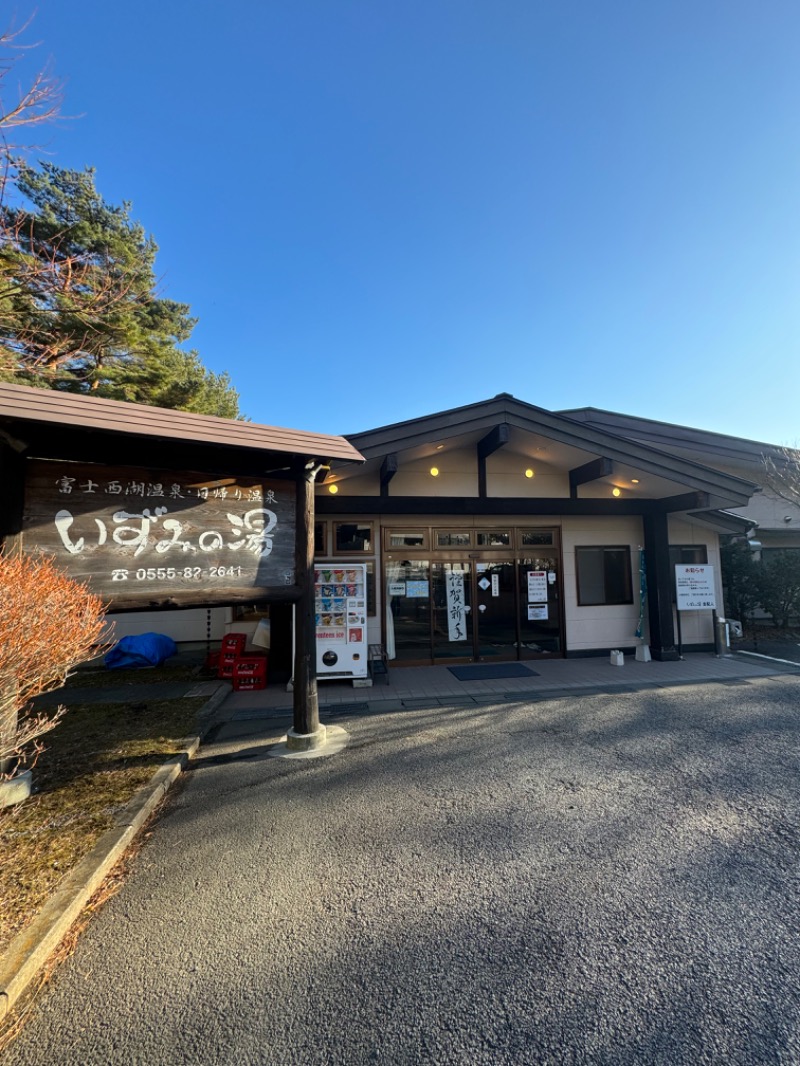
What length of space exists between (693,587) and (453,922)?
875cm

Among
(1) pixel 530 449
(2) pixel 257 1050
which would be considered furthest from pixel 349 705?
(1) pixel 530 449

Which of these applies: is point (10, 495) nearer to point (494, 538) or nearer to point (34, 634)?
point (34, 634)

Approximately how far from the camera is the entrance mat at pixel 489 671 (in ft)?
24.9

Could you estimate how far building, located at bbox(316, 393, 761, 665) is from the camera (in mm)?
7777

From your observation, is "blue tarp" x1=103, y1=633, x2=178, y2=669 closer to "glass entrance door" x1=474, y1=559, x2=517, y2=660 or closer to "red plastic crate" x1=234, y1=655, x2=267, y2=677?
"red plastic crate" x1=234, y1=655, x2=267, y2=677

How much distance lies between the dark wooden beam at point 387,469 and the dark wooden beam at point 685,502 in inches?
207

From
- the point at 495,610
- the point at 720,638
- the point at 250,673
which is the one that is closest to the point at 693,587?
the point at 720,638

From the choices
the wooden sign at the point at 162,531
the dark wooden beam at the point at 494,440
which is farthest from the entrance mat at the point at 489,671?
the wooden sign at the point at 162,531

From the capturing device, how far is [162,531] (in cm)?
407

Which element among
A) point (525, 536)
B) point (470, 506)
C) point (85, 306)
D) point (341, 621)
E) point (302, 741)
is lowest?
point (302, 741)

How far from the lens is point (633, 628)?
9.38 metres

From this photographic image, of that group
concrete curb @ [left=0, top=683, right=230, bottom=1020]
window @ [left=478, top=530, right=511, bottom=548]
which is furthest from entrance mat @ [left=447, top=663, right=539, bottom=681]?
concrete curb @ [left=0, top=683, right=230, bottom=1020]

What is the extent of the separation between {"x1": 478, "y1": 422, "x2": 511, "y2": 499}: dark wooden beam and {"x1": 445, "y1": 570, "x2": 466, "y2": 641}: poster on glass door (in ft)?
5.39

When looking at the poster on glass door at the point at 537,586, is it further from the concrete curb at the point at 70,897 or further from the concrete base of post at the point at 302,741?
the concrete curb at the point at 70,897
